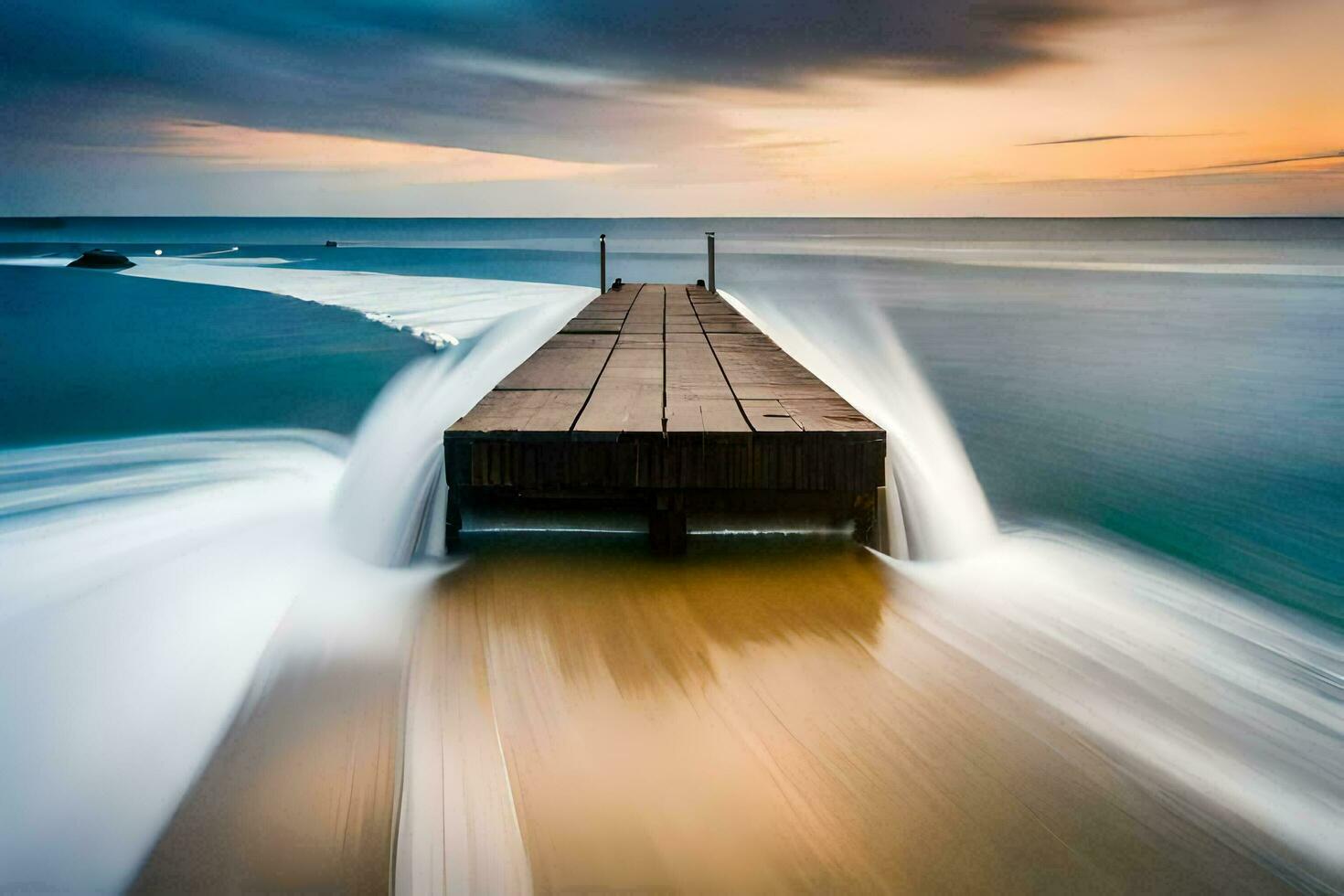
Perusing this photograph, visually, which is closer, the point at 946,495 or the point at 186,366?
the point at 946,495

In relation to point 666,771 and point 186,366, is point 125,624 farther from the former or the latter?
point 186,366

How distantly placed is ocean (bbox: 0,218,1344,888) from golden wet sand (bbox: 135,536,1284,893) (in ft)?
0.50

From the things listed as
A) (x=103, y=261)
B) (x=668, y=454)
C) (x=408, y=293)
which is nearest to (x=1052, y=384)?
(x=668, y=454)

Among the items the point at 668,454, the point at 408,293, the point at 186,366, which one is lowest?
the point at 186,366

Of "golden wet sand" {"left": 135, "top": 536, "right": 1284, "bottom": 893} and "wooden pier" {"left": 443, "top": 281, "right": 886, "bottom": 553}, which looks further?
"wooden pier" {"left": 443, "top": 281, "right": 886, "bottom": 553}

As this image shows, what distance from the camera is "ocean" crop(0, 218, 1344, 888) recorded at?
216cm

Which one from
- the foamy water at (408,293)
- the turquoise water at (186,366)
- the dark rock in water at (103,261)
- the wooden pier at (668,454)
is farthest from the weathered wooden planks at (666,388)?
the dark rock in water at (103,261)

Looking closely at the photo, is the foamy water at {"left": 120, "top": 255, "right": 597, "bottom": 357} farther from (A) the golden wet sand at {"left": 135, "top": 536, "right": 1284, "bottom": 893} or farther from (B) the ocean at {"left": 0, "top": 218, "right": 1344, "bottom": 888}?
(A) the golden wet sand at {"left": 135, "top": 536, "right": 1284, "bottom": 893}

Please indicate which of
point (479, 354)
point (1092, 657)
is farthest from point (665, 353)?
point (479, 354)

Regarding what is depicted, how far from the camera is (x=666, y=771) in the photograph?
1801 mm

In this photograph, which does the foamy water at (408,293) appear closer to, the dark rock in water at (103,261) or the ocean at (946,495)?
the ocean at (946,495)

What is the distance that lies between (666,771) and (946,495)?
2.54 metres

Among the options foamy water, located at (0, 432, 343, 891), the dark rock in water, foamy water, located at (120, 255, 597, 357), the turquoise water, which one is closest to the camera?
foamy water, located at (0, 432, 343, 891)

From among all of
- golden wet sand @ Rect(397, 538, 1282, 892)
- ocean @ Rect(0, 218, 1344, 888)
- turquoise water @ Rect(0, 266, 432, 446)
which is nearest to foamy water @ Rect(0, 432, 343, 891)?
ocean @ Rect(0, 218, 1344, 888)
